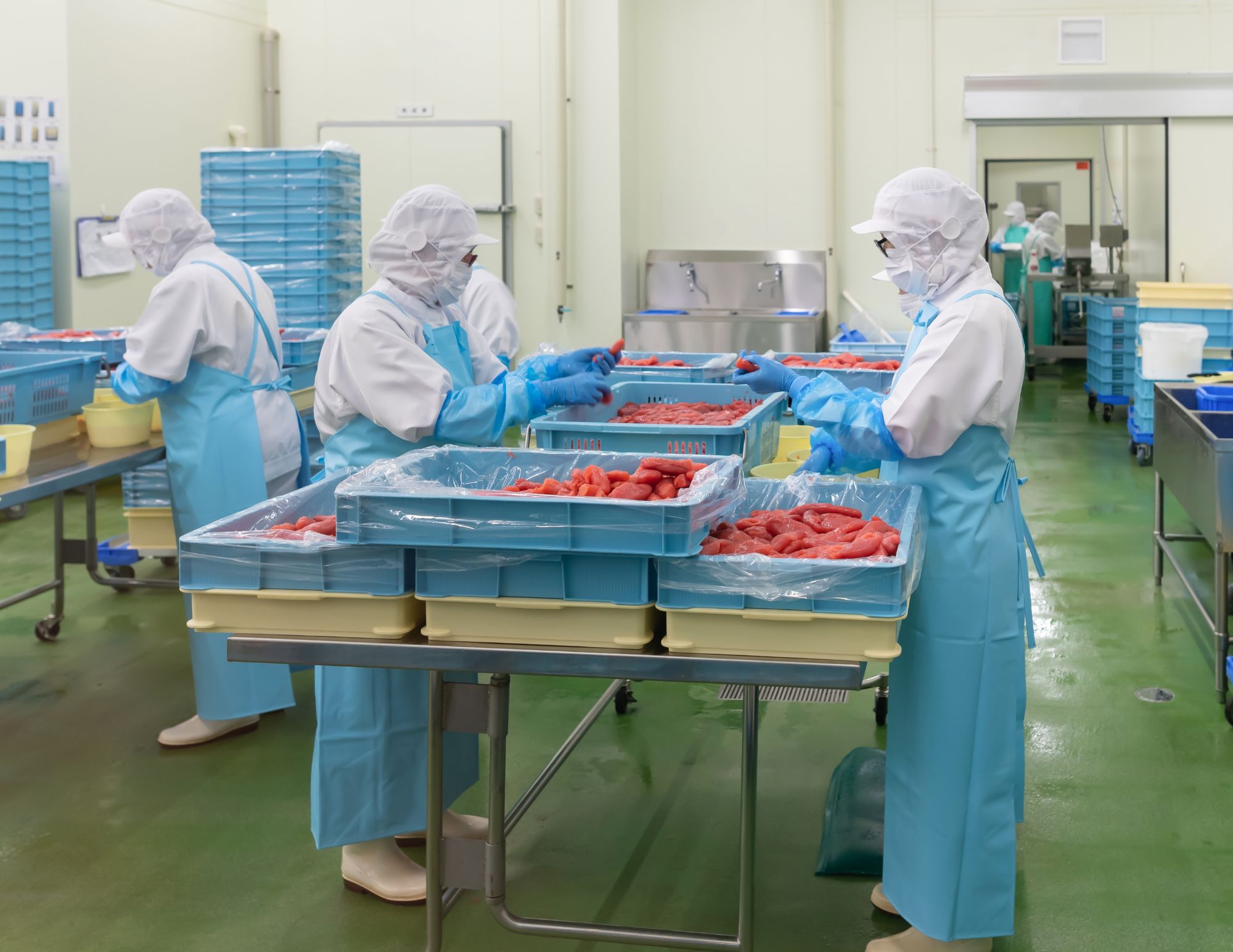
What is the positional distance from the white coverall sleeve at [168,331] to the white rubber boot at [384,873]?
1411 millimetres

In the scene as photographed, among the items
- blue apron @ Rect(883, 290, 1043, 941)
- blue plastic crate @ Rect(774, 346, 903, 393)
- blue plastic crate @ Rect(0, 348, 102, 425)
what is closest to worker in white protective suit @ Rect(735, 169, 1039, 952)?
blue apron @ Rect(883, 290, 1043, 941)

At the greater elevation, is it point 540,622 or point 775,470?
point 775,470

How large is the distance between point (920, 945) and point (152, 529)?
3.22m

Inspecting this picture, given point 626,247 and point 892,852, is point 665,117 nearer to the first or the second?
point 626,247

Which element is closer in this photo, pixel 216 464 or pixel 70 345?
pixel 216 464

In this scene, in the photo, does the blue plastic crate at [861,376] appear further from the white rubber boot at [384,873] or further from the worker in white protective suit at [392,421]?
the white rubber boot at [384,873]

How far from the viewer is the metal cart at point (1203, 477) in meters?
3.66

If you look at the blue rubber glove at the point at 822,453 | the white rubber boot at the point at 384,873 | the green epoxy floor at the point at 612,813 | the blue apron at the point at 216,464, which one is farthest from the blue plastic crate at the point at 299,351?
the blue rubber glove at the point at 822,453

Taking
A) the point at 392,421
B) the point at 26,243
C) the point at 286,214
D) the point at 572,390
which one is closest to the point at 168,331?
the point at 392,421

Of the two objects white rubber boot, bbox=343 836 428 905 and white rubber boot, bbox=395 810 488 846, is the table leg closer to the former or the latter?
white rubber boot, bbox=343 836 428 905

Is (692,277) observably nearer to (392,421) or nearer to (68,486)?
(68,486)

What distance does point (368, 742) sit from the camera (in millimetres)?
2703

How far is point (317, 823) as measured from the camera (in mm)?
2713

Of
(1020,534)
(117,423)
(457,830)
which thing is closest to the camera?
(1020,534)
